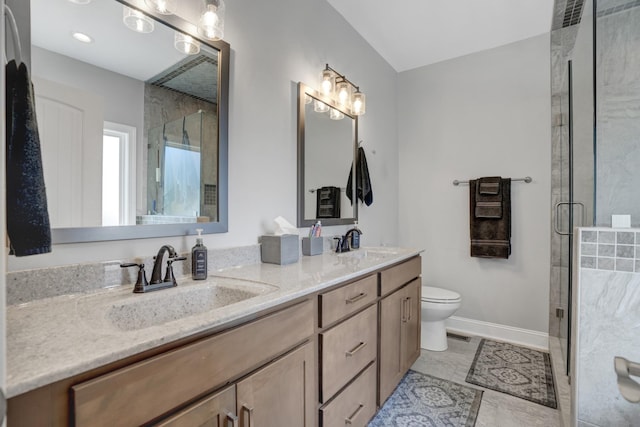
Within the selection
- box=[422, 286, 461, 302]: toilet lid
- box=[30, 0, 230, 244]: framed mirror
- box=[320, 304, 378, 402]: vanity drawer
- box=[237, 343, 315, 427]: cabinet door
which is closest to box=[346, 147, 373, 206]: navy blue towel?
box=[422, 286, 461, 302]: toilet lid

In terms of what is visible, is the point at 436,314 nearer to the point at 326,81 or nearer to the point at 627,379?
the point at 627,379

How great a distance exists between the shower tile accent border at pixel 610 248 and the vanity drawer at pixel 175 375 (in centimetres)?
124

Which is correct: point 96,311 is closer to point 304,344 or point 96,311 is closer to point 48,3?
point 304,344

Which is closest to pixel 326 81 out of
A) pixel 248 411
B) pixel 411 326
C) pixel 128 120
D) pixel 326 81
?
pixel 326 81

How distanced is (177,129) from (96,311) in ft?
2.56

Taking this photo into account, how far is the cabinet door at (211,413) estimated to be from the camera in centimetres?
74

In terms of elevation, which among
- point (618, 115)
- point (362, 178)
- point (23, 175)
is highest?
point (618, 115)

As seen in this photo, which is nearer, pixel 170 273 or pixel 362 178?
pixel 170 273

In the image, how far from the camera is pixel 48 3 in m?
1.01

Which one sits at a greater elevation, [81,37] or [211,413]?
[81,37]

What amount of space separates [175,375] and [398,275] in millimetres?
1395

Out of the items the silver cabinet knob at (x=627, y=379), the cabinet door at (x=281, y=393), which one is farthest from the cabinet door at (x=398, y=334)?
the silver cabinet knob at (x=627, y=379)

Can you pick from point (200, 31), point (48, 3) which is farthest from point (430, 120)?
point (48, 3)

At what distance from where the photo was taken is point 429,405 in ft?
6.06
